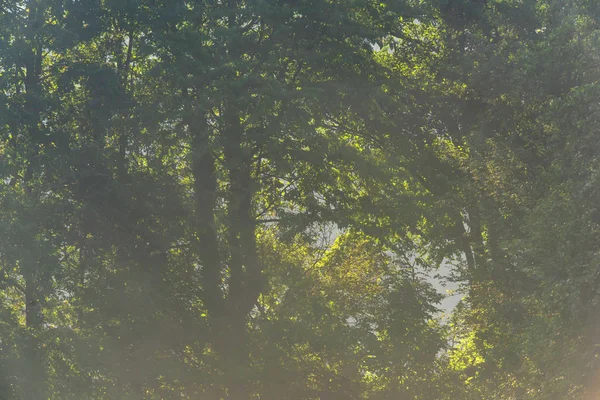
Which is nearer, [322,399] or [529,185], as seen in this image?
[529,185]

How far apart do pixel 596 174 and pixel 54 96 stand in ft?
43.5

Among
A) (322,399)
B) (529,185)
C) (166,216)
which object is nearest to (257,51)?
(166,216)

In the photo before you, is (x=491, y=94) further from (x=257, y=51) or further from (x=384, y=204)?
(x=257, y=51)

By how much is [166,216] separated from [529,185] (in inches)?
342

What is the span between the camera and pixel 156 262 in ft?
70.7

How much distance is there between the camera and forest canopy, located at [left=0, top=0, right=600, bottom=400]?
68.4ft

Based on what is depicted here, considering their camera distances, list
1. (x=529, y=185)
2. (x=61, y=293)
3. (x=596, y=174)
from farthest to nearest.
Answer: (x=61, y=293), (x=529, y=185), (x=596, y=174)

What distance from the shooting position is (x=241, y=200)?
2202 centimetres

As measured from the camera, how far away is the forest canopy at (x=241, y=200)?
68.4 feet

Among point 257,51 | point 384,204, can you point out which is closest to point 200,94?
point 257,51

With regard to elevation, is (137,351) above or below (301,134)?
below

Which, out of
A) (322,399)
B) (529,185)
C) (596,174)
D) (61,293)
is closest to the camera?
(596,174)

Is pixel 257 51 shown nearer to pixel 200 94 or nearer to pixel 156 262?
pixel 200 94

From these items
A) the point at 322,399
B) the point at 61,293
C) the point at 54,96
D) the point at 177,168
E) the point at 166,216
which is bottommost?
the point at 322,399
